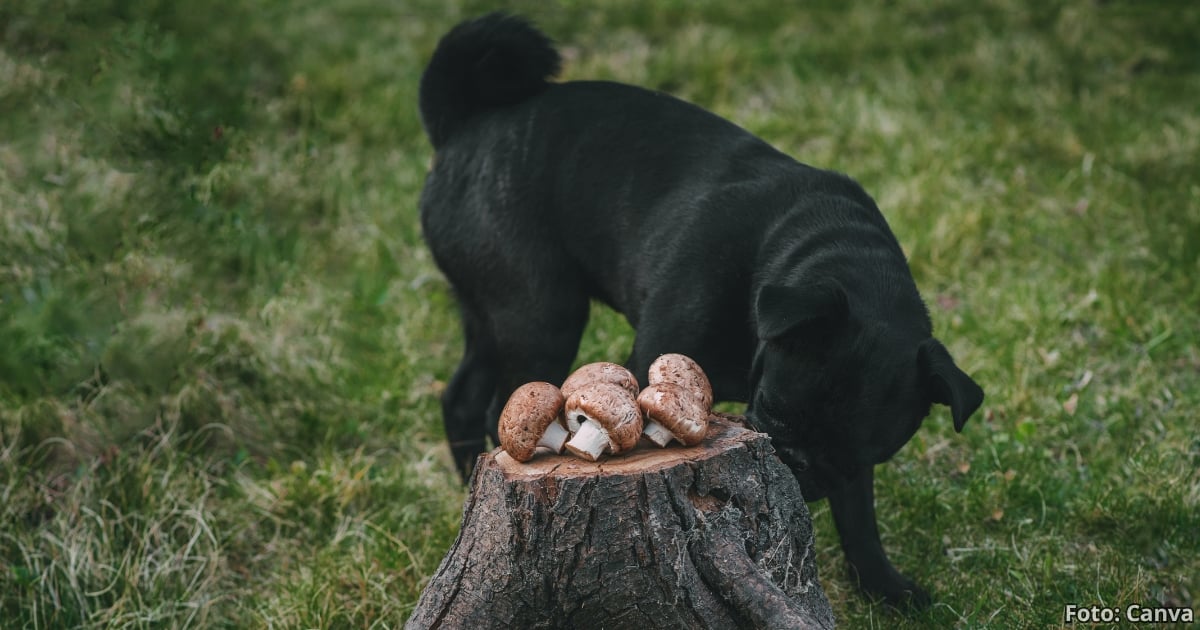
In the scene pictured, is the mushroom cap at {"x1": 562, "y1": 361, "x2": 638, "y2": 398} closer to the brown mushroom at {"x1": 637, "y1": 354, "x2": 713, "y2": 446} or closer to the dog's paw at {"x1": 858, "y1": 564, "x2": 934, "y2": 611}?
the brown mushroom at {"x1": 637, "y1": 354, "x2": 713, "y2": 446}

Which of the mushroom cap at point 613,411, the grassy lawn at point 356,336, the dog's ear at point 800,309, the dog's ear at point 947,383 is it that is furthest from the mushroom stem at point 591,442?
the grassy lawn at point 356,336

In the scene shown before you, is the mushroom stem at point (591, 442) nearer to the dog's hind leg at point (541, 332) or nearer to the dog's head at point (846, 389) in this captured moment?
the dog's head at point (846, 389)

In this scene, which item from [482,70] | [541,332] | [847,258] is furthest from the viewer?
[482,70]

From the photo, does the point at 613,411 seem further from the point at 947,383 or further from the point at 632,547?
the point at 947,383

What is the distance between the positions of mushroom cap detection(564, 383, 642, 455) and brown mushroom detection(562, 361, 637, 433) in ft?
0.24

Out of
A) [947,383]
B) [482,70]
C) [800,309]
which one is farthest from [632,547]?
[482,70]

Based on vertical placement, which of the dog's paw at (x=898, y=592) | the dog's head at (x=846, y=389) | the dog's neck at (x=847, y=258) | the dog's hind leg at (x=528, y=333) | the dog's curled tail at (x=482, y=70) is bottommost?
the dog's paw at (x=898, y=592)

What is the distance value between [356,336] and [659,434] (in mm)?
2965

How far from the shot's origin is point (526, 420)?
7.80 ft

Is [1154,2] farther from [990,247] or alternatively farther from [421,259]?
[421,259]

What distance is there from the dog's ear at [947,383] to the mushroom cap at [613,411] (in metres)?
0.83

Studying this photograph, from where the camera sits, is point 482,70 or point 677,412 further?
point 482,70

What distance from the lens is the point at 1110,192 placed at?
598 centimetres

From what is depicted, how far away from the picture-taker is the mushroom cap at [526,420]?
2375mm
